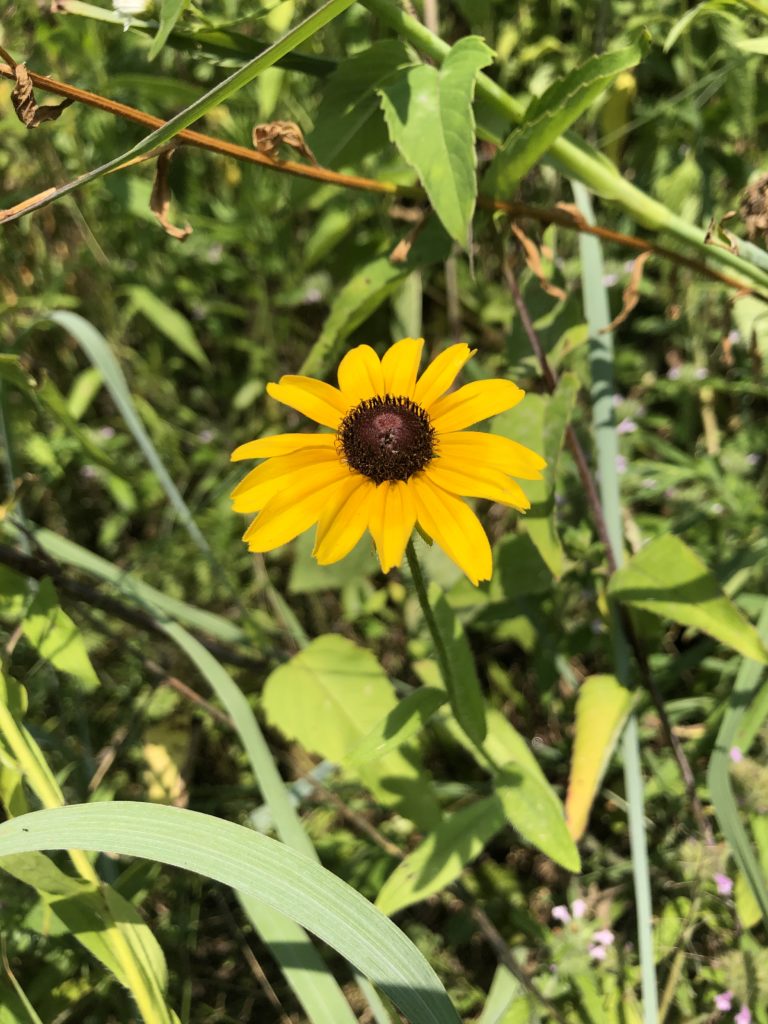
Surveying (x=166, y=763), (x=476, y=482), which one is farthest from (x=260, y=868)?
(x=166, y=763)

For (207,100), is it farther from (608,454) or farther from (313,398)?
(608,454)

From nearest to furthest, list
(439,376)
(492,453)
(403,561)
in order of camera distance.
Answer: (492,453), (439,376), (403,561)

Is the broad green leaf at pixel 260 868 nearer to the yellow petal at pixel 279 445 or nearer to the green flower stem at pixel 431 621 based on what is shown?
the green flower stem at pixel 431 621

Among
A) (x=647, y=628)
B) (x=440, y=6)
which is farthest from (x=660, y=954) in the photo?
(x=440, y=6)

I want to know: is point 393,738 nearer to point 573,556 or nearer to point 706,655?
point 573,556

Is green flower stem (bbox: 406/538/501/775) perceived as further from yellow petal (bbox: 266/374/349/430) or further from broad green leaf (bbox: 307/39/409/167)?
broad green leaf (bbox: 307/39/409/167)

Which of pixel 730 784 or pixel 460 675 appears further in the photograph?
pixel 730 784

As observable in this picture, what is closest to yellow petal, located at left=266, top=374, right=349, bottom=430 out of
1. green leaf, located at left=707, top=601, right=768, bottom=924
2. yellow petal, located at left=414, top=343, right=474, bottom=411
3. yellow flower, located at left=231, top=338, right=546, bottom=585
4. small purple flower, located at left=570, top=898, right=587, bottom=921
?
yellow flower, located at left=231, top=338, right=546, bottom=585
